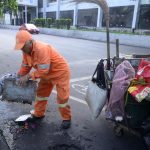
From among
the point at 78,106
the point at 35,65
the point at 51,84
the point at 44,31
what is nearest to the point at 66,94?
the point at 51,84

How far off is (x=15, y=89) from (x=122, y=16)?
26.8 metres

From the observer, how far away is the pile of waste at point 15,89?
4.11 m

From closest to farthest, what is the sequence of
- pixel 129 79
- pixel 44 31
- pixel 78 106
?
pixel 129 79 → pixel 78 106 → pixel 44 31

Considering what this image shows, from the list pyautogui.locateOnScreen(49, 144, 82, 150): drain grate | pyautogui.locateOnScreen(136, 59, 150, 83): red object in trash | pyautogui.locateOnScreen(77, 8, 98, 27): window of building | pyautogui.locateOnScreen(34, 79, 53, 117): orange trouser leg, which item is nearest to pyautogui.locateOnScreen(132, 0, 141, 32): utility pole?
pyautogui.locateOnScreen(77, 8, 98, 27): window of building

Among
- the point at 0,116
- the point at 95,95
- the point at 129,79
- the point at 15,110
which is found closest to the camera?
the point at 129,79

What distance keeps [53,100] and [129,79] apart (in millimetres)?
2414

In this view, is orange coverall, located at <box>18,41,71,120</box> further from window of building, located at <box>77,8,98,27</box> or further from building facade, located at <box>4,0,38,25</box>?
building facade, located at <box>4,0,38,25</box>

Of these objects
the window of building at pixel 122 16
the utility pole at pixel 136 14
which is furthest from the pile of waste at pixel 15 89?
the window of building at pixel 122 16

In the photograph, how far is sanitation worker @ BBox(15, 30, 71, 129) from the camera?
12.7ft

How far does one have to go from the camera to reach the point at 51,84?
4.46 meters

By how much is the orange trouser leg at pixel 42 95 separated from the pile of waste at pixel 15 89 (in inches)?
12.6

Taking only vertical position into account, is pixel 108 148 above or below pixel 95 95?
below

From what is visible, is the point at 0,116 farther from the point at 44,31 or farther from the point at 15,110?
the point at 44,31

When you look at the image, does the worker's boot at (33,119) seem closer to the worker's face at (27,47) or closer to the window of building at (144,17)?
the worker's face at (27,47)
